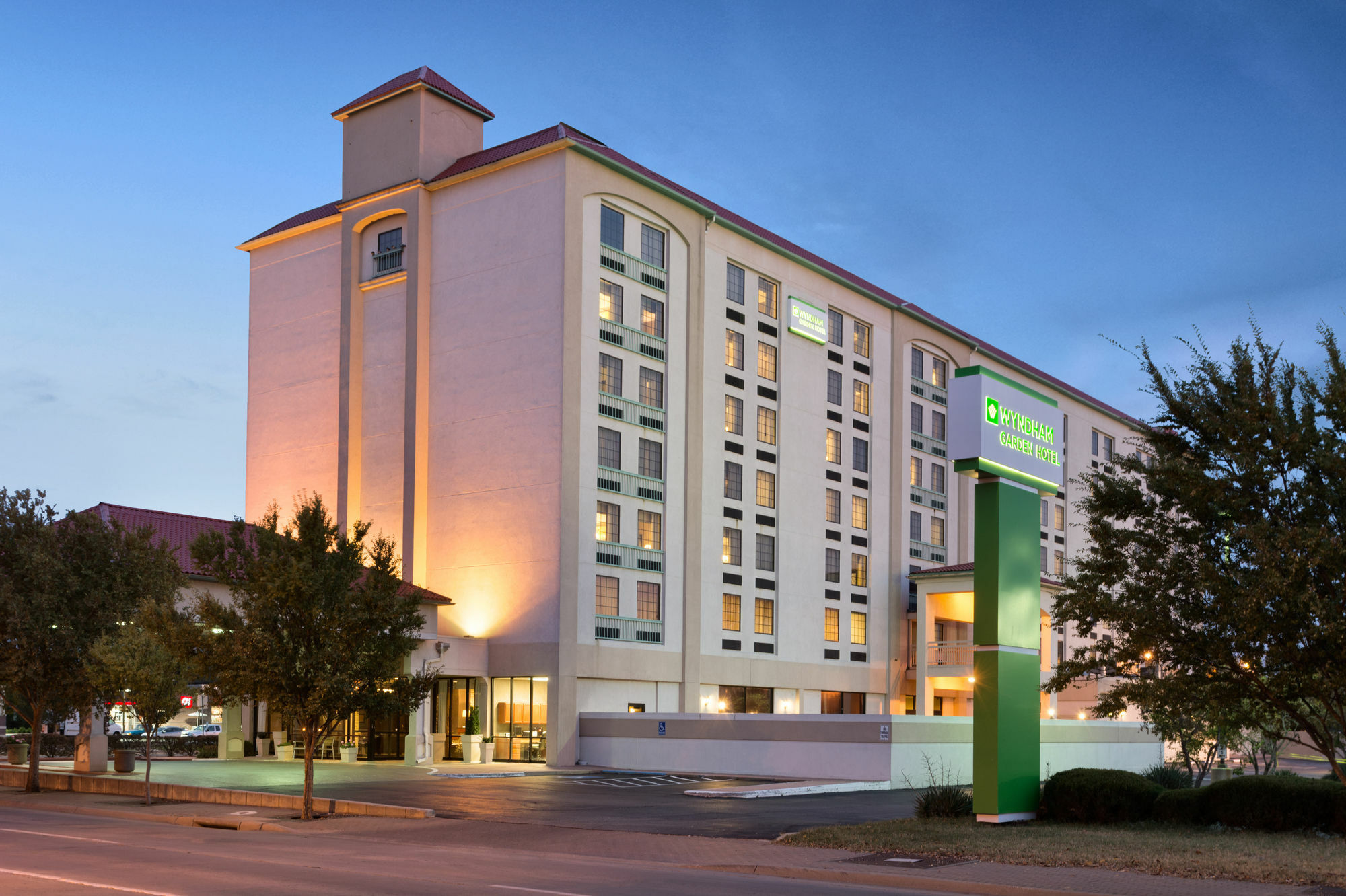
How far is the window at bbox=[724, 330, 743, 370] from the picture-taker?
178 feet

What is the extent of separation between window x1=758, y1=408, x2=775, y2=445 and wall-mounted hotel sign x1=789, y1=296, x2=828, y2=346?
407cm

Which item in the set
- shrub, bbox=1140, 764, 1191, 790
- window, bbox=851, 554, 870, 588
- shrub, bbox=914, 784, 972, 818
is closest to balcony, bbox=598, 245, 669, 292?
window, bbox=851, 554, 870, 588

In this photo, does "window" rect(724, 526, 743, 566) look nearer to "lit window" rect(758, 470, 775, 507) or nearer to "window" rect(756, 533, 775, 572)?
"window" rect(756, 533, 775, 572)

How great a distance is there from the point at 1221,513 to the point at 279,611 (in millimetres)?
17862

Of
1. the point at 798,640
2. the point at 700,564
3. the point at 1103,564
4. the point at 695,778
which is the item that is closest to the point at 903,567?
the point at 798,640

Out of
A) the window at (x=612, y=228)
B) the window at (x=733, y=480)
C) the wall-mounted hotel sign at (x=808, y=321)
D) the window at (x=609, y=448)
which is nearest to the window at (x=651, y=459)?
the window at (x=609, y=448)

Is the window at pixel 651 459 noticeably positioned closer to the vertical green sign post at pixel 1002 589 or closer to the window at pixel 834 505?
the window at pixel 834 505

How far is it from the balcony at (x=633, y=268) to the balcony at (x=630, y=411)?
493 centimetres

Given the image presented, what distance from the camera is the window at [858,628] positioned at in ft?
195

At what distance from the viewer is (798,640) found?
56.0 meters

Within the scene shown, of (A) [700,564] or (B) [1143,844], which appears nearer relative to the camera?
(B) [1143,844]

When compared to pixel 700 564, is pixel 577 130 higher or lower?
higher

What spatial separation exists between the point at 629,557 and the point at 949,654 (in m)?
20.3

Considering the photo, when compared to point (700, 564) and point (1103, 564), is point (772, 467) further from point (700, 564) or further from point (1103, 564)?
point (1103, 564)
